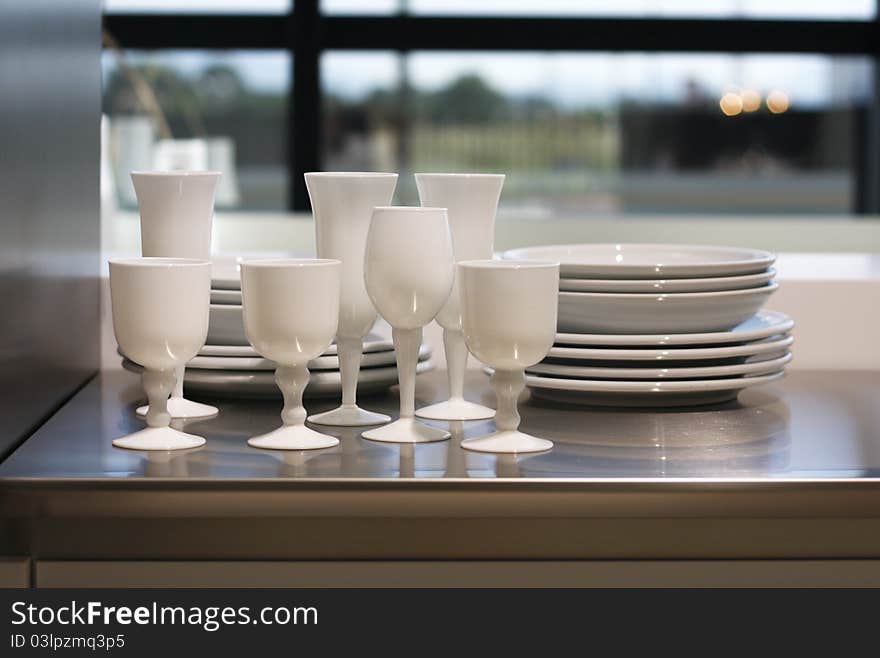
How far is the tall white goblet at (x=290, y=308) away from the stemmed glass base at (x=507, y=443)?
10 centimetres

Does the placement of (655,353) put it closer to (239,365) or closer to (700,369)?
(700,369)

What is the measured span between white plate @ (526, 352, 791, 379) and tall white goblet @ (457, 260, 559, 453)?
0.17 m

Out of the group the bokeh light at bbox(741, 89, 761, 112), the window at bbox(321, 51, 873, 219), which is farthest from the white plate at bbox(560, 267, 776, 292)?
the bokeh light at bbox(741, 89, 761, 112)

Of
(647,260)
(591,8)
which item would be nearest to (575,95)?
(591,8)

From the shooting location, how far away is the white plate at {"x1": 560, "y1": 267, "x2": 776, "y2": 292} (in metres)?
0.96

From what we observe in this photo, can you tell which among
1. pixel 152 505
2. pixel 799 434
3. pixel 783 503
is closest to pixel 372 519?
pixel 152 505

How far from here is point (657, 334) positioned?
0.97 meters

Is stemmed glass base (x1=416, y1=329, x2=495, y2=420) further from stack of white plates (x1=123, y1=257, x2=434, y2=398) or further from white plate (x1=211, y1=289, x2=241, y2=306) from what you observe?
white plate (x1=211, y1=289, x2=241, y2=306)

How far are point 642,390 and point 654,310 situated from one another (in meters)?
0.06

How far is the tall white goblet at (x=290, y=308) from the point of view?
780mm
